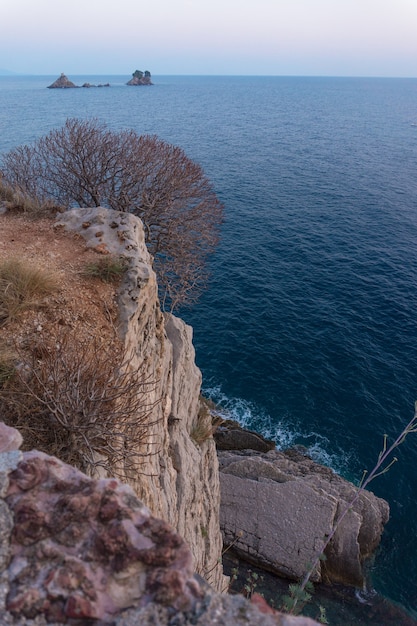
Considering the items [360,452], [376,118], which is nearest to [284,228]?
[360,452]

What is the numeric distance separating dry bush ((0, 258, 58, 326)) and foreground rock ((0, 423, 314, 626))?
6079mm

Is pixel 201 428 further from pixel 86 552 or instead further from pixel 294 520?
pixel 86 552

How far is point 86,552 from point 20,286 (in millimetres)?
8143

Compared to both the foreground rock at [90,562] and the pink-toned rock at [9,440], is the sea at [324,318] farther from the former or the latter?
the pink-toned rock at [9,440]

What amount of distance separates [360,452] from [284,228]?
111 ft

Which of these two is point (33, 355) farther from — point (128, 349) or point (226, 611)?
point (226, 611)

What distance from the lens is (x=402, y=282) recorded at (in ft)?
141

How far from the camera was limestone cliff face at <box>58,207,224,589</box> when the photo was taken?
37.8ft

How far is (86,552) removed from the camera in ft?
14.3

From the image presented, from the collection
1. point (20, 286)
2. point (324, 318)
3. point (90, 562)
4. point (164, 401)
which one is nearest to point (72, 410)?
point (90, 562)

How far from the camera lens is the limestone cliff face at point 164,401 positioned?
1151 cm

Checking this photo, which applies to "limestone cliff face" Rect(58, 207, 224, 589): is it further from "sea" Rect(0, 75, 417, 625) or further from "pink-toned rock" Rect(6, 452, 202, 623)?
"sea" Rect(0, 75, 417, 625)

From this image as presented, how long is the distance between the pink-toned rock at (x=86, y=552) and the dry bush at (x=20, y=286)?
6265mm

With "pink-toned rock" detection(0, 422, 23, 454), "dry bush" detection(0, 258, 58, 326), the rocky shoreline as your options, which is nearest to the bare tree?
the rocky shoreline
